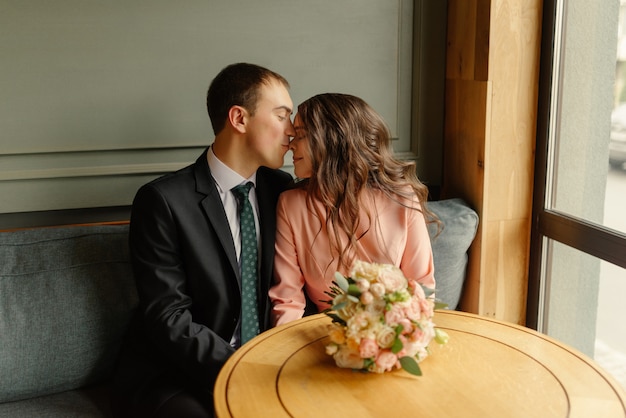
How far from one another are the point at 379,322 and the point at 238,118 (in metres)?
0.92

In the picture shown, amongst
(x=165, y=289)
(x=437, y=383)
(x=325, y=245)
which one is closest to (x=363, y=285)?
(x=437, y=383)

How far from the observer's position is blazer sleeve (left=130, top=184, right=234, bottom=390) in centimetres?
184

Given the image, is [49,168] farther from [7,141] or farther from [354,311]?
[354,311]

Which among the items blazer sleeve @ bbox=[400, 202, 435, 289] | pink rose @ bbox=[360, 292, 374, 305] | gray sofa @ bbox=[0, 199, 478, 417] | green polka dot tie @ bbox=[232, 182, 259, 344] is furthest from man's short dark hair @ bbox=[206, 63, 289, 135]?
pink rose @ bbox=[360, 292, 374, 305]

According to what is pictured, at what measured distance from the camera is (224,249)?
1948 mm

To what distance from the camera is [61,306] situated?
1.98 metres

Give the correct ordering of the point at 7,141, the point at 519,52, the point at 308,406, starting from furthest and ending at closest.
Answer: the point at 519,52
the point at 7,141
the point at 308,406

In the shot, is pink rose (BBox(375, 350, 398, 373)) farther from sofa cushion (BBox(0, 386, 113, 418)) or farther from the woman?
A: sofa cushion (BBox(0, 386, 113, 418))

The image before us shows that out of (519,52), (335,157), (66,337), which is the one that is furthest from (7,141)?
(519,52)

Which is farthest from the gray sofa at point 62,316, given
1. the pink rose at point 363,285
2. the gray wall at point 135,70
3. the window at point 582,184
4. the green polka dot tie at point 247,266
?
the window at point 582,184

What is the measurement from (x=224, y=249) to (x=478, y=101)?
113 cm

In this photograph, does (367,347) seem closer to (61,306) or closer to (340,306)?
(340,306)

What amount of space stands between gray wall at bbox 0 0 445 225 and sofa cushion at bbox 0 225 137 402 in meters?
0.28

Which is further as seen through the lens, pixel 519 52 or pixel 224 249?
pixel 519 52
